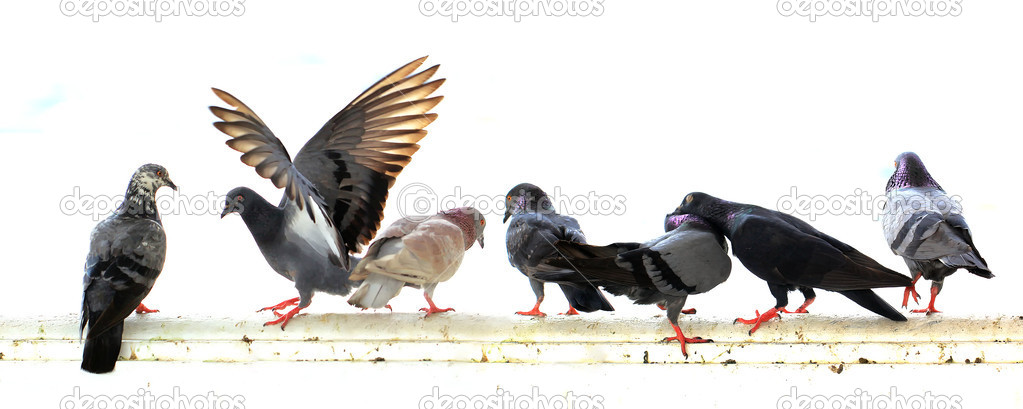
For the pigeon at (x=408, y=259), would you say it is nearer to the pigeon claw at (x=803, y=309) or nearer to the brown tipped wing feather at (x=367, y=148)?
the brown tipped wing feather at (x=367, y=148)

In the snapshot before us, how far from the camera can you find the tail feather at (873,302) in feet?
10.5

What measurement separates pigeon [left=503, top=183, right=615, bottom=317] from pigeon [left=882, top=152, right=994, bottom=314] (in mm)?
1309

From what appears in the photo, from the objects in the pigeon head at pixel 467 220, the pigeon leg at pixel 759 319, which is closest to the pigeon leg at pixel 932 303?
the pigeon leg at pixel 759 319

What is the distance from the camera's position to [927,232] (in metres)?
3.34

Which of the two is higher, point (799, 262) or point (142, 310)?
point (799, 262)

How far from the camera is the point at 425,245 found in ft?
10.7

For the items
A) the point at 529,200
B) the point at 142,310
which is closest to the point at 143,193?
the point at 142,310

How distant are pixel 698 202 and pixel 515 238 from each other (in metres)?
0.82

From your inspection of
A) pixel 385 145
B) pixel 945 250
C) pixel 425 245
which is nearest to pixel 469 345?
pixel 425 245

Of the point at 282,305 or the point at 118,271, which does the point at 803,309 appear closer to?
the point at 282,305

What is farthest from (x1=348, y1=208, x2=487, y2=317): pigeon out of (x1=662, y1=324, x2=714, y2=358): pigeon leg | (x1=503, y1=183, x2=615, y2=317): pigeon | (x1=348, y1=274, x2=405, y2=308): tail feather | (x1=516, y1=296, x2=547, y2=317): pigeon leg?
(x1=662, y1=324, x2=714, y2=358): pigeon leg

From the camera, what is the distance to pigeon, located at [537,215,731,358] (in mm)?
3061

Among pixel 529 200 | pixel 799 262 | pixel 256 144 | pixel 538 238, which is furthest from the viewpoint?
pixel 529 200

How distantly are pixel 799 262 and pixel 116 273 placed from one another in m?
2.68
